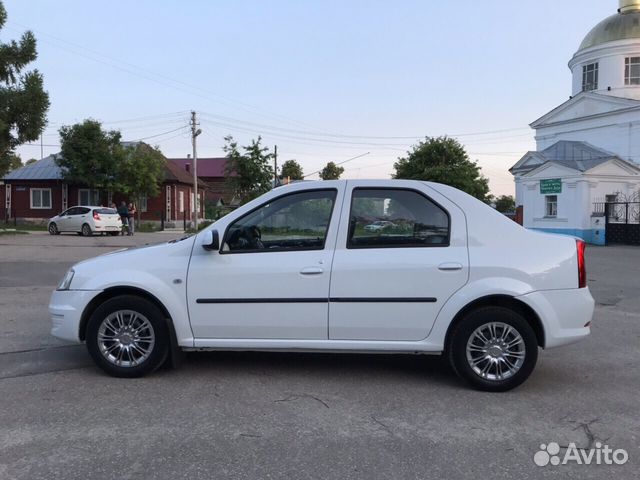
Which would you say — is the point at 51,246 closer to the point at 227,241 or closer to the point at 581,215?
the point at 227,241

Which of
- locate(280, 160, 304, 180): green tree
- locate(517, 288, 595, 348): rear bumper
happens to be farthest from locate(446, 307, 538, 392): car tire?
locate(280, 160, 304, 180): green tree

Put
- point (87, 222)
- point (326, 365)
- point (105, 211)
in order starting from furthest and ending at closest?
point (105, 211)
point (87, 222)
point (326, 365)

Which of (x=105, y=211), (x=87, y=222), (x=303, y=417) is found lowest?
(x=303, y=417)

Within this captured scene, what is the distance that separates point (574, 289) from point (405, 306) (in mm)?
1436

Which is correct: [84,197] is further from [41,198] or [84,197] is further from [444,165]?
[444,165]

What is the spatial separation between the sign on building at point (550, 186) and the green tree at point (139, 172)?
75.8 ft

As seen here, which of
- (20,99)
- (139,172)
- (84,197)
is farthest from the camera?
(84,197)

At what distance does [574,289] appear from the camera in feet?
15.8

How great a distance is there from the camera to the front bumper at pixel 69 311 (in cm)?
508

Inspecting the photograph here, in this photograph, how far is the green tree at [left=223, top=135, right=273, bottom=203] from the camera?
41375mm

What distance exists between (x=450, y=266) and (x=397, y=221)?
604 millimetres

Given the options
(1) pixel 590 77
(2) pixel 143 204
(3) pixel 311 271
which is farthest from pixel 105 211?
(1) pixel 590 77

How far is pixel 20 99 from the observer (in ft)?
73.6

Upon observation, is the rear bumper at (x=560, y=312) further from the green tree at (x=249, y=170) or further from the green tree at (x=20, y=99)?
the green tree at (x=249, y=170)
